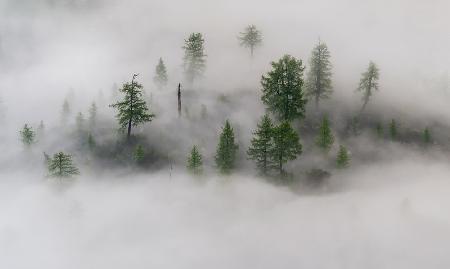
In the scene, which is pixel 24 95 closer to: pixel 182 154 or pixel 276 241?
pixel 182 154

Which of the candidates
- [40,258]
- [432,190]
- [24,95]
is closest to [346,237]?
[432,190]

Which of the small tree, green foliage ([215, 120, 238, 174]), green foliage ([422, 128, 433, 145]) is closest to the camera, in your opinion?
green foliage ([215, 120, 238, 174])

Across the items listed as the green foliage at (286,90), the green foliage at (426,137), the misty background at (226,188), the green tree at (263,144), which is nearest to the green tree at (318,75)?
the misty background at (226,188)

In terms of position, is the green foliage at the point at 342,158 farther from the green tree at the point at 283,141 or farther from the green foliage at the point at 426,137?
the green foliage at the point at 426,137

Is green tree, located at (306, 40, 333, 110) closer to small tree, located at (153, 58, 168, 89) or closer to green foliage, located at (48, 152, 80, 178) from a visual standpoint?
small tree, located at (153, 58, 168, 89)

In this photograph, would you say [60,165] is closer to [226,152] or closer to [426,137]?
[226,152]

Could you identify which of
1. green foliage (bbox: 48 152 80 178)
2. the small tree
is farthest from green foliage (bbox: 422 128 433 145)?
green foliage (bbox: 48 152 80 178)

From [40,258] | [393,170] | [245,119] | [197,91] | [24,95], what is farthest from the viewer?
[24,95]

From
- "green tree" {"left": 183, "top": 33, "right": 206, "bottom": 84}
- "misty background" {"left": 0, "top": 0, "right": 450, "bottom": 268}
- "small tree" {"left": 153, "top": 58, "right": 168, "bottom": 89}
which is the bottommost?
"misty background" {"left": 0, "top": 0, "right": 450, "bottom": 268}
